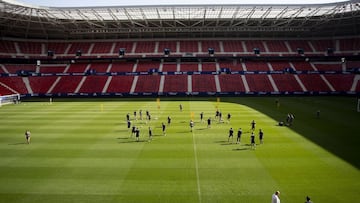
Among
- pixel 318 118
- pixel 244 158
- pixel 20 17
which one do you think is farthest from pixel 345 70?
pixel 20 17

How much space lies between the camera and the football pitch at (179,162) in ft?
44.2

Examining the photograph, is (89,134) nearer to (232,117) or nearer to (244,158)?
(244,158)

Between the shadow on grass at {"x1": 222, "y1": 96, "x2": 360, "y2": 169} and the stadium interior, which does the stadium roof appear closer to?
the stadium interior

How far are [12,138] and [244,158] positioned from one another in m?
19.2

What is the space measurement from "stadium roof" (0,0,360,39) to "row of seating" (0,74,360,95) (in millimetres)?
11311

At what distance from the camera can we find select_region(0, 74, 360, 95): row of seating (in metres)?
57.4

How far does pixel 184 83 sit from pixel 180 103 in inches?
571

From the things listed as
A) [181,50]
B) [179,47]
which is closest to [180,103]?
[181,50]

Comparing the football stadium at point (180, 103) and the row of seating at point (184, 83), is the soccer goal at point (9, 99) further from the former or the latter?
the row of seating at point (184, 83)

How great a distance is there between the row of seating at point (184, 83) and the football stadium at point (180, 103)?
37cm

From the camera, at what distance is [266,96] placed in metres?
55.3

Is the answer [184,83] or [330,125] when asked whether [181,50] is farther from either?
[330,125]

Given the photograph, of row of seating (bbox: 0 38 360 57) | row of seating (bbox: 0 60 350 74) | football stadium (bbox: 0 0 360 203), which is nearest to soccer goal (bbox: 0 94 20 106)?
football stadium (bbox: 0 0 360 203)

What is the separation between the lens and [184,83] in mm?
60562
